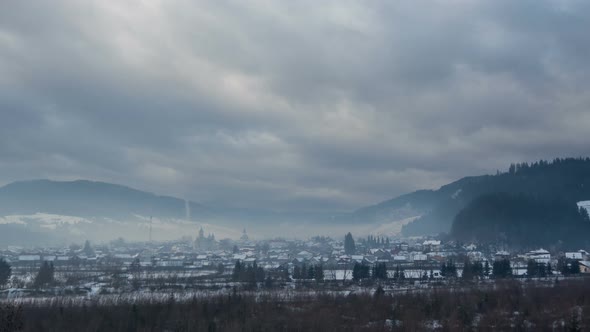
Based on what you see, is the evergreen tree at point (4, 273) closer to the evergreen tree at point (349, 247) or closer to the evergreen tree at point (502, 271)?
the evergreen tree at point (502, 271)

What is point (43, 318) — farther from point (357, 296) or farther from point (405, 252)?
point (405, 252)

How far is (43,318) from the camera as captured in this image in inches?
1788

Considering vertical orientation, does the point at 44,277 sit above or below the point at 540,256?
below

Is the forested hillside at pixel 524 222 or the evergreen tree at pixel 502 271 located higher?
the forested hillside at pixel 524 222

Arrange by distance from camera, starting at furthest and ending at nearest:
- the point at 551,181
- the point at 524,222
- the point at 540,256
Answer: the point at 551,181
the point at 524,222
the point at 540,256

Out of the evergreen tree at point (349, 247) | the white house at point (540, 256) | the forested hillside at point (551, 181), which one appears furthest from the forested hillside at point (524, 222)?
the evergreen tree at point (349, 247)

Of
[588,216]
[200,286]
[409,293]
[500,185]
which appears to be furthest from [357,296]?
[500,185]

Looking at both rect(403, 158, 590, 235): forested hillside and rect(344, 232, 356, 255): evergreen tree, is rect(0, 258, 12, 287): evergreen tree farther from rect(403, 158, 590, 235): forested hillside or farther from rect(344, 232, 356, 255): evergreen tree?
rect(403, 158, 590, 235): forested hillside

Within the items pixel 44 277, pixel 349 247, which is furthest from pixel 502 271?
pixel 349 247

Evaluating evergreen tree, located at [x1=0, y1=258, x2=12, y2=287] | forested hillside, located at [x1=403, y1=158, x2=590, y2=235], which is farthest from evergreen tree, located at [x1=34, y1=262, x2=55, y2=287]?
forested hillside, located at [x1=403, y1=158, x2=590, y2=235]

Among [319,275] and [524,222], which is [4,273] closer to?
[319,275]

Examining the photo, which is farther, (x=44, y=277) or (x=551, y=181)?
(x=551, y=181)

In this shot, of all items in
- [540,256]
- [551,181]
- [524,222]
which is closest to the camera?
[540,256]

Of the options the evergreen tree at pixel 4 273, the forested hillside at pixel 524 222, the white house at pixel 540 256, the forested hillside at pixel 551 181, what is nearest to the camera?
the evergreen tree at pixel 4 273
